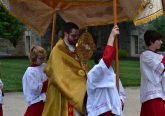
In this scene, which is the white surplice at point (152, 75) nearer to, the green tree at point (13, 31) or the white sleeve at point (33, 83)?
the white sleeve at point (33, 83)

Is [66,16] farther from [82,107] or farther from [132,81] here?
[132,81]

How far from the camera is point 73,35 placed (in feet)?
20.8

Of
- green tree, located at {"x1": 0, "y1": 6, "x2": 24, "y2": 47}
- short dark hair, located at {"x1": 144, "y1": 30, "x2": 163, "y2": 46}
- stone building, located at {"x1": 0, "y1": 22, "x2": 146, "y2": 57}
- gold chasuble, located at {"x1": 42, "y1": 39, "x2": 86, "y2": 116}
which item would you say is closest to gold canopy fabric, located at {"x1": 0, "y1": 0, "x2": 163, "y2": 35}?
short dark hair, located at {"x1": 144, "y1": 30, "x2": 163, "y2": 46}

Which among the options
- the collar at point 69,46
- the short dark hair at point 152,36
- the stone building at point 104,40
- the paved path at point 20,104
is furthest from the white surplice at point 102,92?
the stone building at point 104,40

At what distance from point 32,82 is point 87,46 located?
113 centimetres

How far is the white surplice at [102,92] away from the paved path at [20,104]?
18.3 feet

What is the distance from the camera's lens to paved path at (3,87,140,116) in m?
11.4

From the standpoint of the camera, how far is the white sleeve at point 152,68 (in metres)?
6.64

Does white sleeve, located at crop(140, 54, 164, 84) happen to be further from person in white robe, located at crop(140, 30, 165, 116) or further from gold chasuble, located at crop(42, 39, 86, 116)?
gold chasuble, located at crop(42, 39, 86, 116)

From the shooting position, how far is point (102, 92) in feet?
18.3

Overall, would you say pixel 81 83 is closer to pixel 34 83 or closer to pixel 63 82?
pixel 63 82

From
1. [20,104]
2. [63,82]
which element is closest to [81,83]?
[63,82]

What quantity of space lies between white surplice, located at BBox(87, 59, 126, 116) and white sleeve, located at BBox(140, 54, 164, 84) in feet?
3.95

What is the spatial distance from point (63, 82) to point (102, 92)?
832 millimetres
